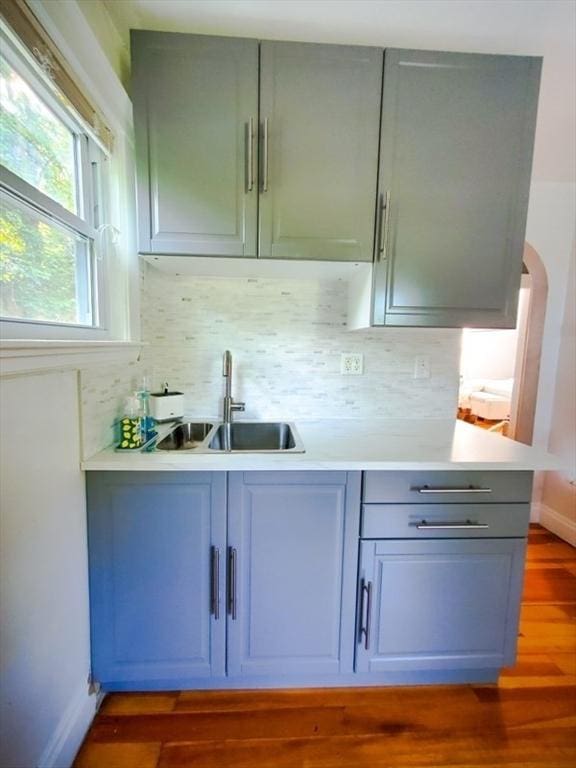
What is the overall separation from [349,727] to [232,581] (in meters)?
A: 0.65

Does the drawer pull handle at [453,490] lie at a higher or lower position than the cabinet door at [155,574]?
higher

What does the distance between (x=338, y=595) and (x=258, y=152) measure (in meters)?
1.61

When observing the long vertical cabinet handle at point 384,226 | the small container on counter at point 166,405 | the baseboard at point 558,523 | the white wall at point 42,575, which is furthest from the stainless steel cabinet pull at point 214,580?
the baseboard at point 558,523

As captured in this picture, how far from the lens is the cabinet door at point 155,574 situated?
1156 millimetres

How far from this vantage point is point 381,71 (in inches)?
49.1

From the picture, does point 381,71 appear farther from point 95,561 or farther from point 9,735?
point 9,735

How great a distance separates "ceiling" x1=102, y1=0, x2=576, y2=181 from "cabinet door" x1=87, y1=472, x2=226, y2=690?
157 centimetres

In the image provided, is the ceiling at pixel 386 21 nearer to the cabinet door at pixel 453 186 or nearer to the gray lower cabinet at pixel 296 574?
the cabinet door at pixel 453 186

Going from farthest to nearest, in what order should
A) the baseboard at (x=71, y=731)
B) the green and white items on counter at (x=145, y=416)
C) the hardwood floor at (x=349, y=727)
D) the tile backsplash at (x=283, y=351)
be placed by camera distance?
the tile backsplash at (x=283, y=351) → the green and white items on counter at (x=145, y=416) → the hardwood floor at (x=349, y=727) → the baseboard at (x=71, y=731)

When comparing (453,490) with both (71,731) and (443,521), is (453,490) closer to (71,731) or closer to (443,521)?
(443,521)

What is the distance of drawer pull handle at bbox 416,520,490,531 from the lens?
3.98ft

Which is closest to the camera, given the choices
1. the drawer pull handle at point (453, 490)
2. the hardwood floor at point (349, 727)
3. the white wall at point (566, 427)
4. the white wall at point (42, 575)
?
the white wall at point (42, 575)

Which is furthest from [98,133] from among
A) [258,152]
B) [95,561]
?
[95,561]

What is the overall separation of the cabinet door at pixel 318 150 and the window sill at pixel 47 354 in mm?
671
